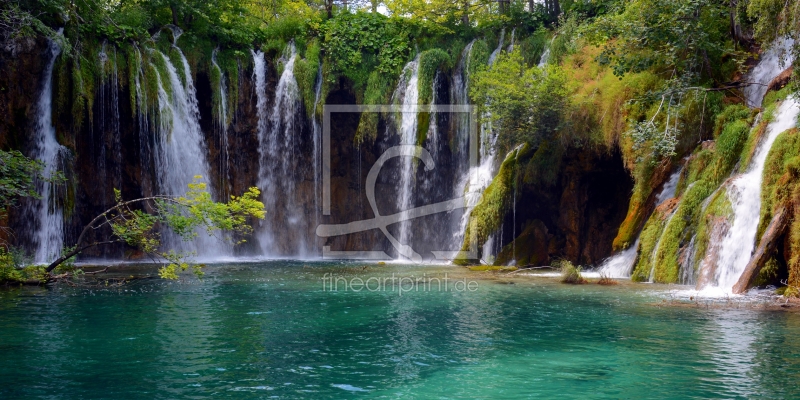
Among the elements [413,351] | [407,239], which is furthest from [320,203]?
[413,351]

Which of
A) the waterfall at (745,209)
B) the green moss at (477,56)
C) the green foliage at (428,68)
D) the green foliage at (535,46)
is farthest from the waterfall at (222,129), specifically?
the waterfall at (745,209)

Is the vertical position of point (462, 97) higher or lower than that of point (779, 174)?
higher

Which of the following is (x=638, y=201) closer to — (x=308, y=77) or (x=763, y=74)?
(x=763, y=74)

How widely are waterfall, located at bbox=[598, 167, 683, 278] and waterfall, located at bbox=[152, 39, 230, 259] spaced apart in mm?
15010

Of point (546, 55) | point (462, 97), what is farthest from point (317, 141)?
point (546, 55)

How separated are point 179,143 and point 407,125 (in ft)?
29.3

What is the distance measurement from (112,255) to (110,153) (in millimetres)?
3829

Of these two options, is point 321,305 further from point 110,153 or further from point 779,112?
point 110,153

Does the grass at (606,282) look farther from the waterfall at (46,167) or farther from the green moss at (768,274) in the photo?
the waterfall at (46,167)

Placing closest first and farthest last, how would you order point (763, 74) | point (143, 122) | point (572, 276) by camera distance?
point (572, 276), point (763, 74), point (143, 122)

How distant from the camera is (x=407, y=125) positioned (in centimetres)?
2875

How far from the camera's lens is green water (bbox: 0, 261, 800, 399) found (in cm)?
775

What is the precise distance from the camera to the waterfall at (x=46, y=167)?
23797 millimetres

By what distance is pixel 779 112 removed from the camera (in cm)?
1577
